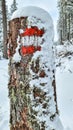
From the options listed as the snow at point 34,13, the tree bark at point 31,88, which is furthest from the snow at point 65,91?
the snow at point 34,13

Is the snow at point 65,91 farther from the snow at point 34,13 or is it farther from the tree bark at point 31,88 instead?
the snow at point 34,13

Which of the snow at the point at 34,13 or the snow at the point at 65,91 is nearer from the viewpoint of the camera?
the snow at the point at 34,13

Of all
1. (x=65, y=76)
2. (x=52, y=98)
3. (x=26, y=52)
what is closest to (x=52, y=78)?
(x=52, y=98)

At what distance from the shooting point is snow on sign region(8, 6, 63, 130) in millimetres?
2871

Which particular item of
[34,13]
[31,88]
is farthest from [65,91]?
[34,13]

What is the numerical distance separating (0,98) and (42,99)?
401 centimetres

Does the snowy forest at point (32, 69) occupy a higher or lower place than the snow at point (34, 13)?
lower

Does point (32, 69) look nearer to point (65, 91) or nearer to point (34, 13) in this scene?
point (34, 13)

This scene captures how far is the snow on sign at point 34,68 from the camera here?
287 centimetres

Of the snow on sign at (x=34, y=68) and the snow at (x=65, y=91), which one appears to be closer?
the snow on sign at (x=34, y=68)

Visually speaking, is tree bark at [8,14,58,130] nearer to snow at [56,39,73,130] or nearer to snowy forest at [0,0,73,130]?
snowy forest at [0,0,73,130]

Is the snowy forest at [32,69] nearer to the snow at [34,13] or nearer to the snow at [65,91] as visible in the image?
the snow at [34,13]

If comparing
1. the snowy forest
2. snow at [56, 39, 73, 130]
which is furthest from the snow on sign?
snow at [56, 39, 73, 130]

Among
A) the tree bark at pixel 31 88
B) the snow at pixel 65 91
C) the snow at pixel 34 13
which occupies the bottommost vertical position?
the snow at pixel 65 91
